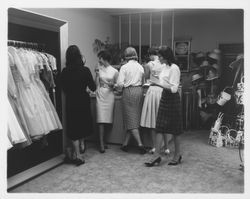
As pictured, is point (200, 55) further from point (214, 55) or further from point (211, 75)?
point (211, 75)

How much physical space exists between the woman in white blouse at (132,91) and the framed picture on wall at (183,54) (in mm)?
2610

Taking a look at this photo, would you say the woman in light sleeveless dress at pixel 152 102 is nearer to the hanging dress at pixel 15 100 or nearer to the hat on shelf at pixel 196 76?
the hanging dress at pixel 15 100

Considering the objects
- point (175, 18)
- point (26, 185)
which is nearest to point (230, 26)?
point (175, 18)

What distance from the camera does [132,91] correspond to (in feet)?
12.8

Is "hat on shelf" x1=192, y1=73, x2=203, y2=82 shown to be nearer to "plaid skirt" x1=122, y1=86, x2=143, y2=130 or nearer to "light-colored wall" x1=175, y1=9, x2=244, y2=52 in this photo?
"light-colored wall" x1=175, y1=9, x2=244, y2=52

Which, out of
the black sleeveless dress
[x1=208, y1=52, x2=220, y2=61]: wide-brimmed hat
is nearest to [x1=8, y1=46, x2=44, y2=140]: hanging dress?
the black sleeveless dress

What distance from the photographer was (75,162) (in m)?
3.54

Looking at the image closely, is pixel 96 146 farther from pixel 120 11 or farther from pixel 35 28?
pixel 120 11

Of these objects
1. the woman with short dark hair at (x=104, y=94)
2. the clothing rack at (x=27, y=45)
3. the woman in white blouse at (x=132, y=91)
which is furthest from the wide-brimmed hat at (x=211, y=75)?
the clothing rack at (x=27, y=45)

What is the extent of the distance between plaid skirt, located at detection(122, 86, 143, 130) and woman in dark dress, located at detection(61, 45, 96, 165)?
22.3 inches

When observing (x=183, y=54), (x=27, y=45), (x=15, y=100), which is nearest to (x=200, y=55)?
(x=183, y=54)

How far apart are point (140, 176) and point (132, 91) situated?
3.91ft

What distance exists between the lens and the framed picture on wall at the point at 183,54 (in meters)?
6.38

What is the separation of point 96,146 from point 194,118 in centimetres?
226
